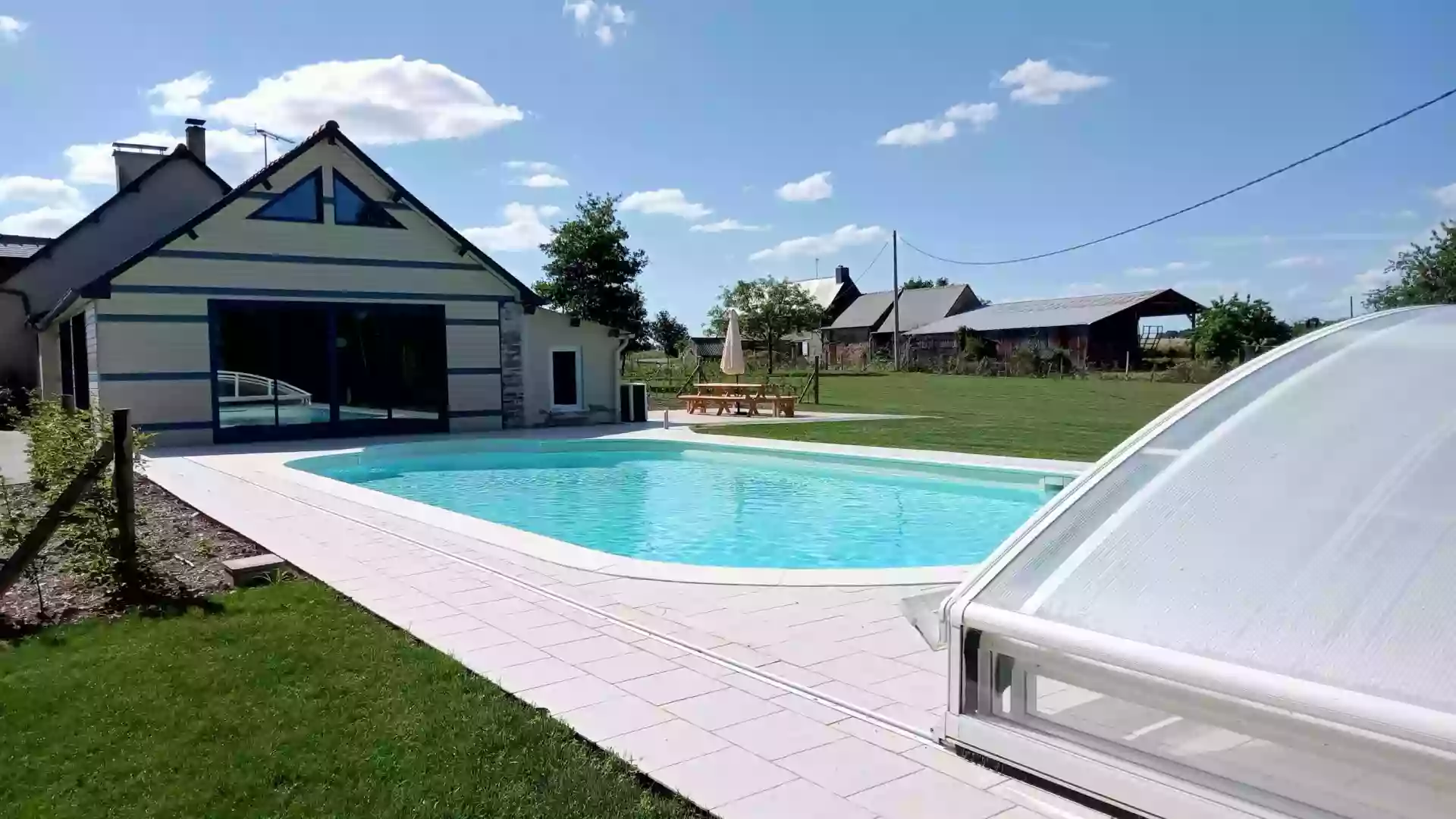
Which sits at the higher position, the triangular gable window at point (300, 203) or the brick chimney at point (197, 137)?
the brick chimney at point (197, 137)

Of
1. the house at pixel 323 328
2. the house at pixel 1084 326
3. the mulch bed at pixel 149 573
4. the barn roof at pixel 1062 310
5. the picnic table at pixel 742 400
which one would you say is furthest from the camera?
the barn roof at pixel 1062 310

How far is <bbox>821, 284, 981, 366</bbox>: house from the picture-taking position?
194 ft

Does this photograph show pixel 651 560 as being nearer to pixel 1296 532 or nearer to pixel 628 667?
pixel 628 667

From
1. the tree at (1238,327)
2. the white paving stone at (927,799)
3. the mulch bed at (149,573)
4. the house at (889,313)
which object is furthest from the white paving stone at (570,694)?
the house at (889,313)

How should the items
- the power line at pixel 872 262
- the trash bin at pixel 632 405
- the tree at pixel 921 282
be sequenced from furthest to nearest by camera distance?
the tree at pixel 921 282
the power line at pixel 872 262
the trash bin at pixel 632 405

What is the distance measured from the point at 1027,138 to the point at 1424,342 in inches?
770

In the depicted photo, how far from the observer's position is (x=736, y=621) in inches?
198

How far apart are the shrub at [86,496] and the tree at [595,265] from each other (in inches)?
1098

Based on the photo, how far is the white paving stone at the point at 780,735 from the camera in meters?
3.38

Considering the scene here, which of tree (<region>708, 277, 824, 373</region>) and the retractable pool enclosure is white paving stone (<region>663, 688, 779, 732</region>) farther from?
tree (<region>708, 277, 824, 373</region>)

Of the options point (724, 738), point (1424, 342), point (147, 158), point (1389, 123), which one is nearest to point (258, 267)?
point (147, 158)

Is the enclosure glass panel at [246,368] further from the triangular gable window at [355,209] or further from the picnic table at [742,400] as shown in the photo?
the picnic table at [742,400]

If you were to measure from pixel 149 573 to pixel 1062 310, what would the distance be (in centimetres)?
4808

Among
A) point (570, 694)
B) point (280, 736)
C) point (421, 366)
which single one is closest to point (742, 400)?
point (421, 366)
